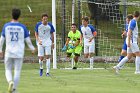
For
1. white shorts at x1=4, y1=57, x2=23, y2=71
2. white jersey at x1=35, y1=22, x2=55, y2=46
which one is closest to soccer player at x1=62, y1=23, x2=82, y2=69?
white jersey at x1=35, y1=22, x2=55, y2=46

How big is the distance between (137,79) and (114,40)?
2036 centimetres

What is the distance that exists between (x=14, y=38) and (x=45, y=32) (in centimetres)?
719

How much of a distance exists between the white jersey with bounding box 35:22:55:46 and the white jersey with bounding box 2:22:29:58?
7.01m

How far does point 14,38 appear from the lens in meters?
15.5

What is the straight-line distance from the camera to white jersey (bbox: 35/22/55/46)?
74.2 ft

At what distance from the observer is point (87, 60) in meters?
33.3

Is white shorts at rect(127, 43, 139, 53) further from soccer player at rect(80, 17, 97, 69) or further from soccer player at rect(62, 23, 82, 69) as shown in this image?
soccer player at rect(62, 23, 82, 69)

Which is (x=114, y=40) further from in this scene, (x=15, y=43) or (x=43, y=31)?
(x=15, y=43)

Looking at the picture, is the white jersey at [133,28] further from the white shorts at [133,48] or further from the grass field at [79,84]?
the grass field at [79,84]

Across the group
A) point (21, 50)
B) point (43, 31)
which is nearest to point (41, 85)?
point (21, 50)

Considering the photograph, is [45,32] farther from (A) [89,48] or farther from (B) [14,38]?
(B) [14,38]

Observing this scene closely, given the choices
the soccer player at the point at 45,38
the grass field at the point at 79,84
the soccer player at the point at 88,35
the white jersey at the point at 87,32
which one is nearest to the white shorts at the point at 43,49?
the soccer player at the point at 45,38

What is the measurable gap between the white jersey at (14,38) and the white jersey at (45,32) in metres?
7.01

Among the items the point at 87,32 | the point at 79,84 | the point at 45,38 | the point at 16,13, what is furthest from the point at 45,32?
the point at 16,13
